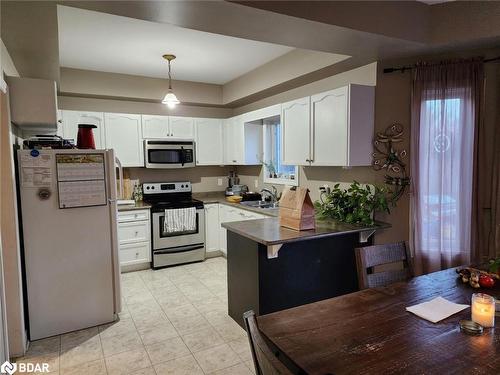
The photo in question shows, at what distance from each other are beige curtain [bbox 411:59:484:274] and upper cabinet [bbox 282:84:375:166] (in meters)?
0.41

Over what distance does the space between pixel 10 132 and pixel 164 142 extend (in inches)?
91.7

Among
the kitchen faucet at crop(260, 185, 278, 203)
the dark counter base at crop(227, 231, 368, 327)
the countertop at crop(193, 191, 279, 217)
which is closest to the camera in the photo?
the dark counter base at crop(227, 231, 368, 327)

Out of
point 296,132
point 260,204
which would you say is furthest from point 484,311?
point 260,204

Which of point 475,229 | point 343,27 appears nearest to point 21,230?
point 343,27

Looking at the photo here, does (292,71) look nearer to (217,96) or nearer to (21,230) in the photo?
(217,96)

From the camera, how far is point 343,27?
214cm

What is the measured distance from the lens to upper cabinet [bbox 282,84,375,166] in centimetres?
282

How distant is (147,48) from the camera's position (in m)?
3.37

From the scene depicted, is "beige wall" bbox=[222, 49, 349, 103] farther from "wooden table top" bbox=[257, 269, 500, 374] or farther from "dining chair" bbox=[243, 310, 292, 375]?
"dining chair" bbox=[243, 310, 292, 375]

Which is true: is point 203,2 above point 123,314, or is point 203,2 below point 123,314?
above

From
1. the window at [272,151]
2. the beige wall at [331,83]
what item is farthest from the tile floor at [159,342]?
the beige wall at [331,83]

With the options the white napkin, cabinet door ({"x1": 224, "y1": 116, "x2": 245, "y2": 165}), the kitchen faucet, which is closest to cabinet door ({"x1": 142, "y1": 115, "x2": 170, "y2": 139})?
cabinet door ({"x1": 224, "y1": 116, "x2": 245, "y2": 165})

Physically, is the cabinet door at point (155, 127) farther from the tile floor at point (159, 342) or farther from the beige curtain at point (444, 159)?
the beige curtain at point (444, 159)

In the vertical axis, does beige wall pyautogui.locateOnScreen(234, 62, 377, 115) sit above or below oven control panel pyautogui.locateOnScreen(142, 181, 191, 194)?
above
